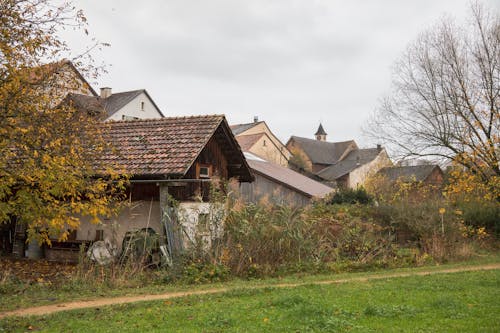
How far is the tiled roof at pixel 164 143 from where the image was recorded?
15.4m

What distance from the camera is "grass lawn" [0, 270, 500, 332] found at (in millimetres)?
7199

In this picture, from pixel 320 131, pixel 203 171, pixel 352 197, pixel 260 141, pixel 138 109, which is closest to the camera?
pixel 203 171

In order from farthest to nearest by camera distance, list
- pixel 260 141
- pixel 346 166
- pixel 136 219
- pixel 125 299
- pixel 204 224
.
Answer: pixel 346 166 < pixel 260 141 < pixel 136 219 < pixel 204 224 < pixel 125 299

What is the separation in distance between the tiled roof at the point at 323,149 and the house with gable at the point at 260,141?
17423 mm

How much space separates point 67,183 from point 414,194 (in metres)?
19.5

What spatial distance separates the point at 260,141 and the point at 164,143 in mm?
35882

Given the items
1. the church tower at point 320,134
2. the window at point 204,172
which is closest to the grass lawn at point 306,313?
the window at point 204,172

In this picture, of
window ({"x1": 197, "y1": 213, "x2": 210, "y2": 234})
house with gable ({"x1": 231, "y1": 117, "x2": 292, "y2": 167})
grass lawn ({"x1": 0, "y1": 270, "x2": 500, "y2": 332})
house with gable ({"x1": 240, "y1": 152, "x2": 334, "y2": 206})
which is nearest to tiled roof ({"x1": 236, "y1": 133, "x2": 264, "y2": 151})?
house with gable ({"x1": 231, "y1": 117, "x2": 292, "y2": 167})

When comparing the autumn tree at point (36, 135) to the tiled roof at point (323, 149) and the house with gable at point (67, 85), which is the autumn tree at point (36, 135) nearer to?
the house with gable at point (67, 85)

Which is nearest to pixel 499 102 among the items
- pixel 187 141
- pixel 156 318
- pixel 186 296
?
pixel 187 141

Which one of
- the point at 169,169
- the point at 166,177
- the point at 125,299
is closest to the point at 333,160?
the point at 169,169

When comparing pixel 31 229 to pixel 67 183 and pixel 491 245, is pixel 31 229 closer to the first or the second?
pixel 67 183

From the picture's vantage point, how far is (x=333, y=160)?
258 ft

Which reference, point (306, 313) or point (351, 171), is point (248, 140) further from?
point (306, 313)
